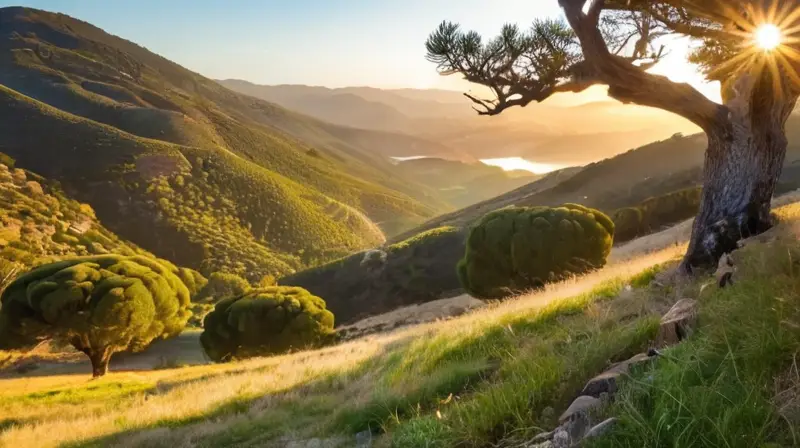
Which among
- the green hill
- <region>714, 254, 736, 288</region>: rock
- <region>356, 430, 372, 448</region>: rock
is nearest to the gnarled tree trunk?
<region>714, 254, 736, 288</region>: rock

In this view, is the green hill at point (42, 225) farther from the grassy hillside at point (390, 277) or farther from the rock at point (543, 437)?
the rock at point (543, 437)

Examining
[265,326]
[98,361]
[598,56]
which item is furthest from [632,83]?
[98,361]

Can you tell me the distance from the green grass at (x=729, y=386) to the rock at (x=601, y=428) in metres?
0.06

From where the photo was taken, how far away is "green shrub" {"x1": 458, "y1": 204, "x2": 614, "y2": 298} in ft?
70.2

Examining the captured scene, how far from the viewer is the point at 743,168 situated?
8.20 meters

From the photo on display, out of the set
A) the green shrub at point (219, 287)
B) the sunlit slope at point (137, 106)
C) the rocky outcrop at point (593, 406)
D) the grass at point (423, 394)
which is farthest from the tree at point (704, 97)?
the sunlit slope at point (137, 106)

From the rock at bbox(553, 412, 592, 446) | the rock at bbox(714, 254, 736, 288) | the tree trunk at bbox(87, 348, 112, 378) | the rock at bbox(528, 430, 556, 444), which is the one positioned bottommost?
the tree trunk at bbox(87, 348, 112, 378)

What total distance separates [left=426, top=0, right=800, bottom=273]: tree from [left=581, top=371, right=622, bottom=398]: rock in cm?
530

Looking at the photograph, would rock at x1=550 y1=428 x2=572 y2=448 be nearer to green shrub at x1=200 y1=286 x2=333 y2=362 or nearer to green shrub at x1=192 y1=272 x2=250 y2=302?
green shrub at x1=200 y1=286 x2=333 y2=362

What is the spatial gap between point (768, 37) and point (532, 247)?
14934 mm

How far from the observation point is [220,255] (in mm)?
75750

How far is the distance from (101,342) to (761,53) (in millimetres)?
27416

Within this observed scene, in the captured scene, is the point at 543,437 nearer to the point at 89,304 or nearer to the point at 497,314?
the point at 497,314

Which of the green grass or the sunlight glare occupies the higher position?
the sunlight glare
